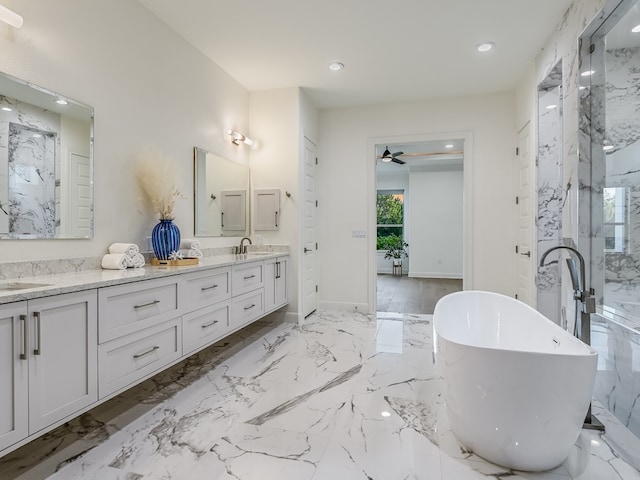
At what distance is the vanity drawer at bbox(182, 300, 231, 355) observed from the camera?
2.32 m

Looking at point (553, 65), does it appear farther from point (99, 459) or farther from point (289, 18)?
point (99, 459)

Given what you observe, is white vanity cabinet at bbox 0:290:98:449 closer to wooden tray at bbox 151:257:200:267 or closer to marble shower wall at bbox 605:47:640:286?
wooden tray at bbox 151:257:200:267

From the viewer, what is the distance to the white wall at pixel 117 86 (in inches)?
76.5

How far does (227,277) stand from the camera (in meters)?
2.80

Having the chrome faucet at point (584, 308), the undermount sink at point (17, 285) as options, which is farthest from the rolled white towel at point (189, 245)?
the chrome faucet at point (584, 308)

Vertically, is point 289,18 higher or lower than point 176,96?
higher

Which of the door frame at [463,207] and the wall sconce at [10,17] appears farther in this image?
the door frame at [463,207]

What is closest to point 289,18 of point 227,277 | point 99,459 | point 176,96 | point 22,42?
point 176,96

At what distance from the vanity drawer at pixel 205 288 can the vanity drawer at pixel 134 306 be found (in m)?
0.09

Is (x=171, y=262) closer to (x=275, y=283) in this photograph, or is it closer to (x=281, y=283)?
(x=275, y=283)

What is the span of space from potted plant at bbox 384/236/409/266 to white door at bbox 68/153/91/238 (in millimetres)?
7307

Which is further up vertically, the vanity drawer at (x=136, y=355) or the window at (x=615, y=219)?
the window at (x=615, y=219)

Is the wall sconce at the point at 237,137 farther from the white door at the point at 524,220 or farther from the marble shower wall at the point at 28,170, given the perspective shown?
the white door at the point at 524,220

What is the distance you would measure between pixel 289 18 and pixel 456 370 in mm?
2794
